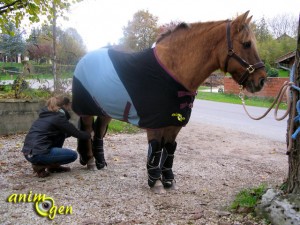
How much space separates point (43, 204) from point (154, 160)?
1.31 meters

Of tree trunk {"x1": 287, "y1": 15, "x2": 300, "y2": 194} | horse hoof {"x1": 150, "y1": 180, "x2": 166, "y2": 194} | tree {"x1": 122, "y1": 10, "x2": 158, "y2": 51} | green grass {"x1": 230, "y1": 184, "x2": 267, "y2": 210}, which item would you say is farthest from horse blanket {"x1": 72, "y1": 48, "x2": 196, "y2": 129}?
tree {"x1": 122, "y1": 10, "x2": 158, "y2": 51}

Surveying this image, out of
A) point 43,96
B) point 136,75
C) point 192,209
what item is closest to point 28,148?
point 136,75

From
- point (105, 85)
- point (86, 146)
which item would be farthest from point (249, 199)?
point (86, 146)

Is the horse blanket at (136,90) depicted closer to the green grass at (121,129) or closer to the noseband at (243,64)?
the noseband at (243,64)

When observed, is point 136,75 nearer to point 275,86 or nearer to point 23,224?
point 23,224

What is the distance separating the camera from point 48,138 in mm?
4688

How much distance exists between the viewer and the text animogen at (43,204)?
348 cm

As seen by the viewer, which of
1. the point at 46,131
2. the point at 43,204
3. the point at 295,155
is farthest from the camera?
the point at 46,131

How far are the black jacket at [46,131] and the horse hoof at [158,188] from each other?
1325 mm

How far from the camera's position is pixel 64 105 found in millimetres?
4738

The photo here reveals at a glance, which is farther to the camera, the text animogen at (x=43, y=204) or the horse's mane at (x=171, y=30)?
the horse's mane at (x=171, y=30)

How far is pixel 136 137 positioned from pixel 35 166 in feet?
11.5

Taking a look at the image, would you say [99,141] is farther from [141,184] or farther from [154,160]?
[154,160]

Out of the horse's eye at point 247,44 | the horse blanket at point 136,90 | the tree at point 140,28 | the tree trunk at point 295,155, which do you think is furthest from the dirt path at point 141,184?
the tree at point 140,28
